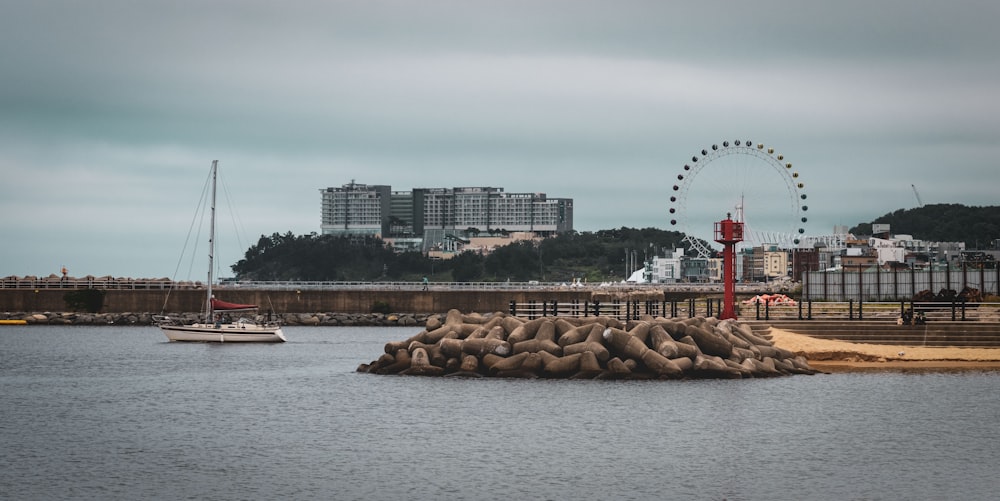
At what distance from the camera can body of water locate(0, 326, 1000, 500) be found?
25984mm

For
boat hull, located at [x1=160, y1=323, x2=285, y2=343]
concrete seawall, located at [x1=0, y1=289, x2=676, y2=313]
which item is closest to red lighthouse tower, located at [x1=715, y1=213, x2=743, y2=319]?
boat hull, located at [x1=160, y1=323, x2=285, y2=343]

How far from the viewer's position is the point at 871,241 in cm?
15250

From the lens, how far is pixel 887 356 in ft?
153

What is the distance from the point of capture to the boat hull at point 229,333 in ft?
239

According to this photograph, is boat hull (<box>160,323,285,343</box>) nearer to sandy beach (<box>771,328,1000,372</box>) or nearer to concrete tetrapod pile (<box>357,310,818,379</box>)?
concrete tetrapod pile (<box>357,310,818,379</box>)

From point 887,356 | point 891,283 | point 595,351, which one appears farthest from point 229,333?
point 887,356

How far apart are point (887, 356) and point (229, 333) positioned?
40488mm

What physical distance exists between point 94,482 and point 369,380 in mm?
20280

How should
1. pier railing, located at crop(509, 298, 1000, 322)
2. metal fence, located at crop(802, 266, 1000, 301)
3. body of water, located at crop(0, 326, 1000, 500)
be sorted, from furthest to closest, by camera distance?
metal fence, located at crop(802, 266, 1000, 301) < pier railing, located at crop(509, 298, 1000, 322) < body of water, located at crop(0, 326, 1000, 500)

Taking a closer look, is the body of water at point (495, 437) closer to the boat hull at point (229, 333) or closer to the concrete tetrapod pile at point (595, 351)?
the concrete tetrapod pile at point (595, 351)

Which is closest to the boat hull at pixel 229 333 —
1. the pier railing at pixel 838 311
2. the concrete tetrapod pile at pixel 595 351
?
the pier railing at pixel 838 311

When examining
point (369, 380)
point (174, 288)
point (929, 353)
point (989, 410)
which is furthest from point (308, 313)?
point (989, 410)

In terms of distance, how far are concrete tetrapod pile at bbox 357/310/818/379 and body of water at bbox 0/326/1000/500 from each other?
2.02 feet

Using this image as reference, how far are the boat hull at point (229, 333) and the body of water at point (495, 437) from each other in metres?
21.5
